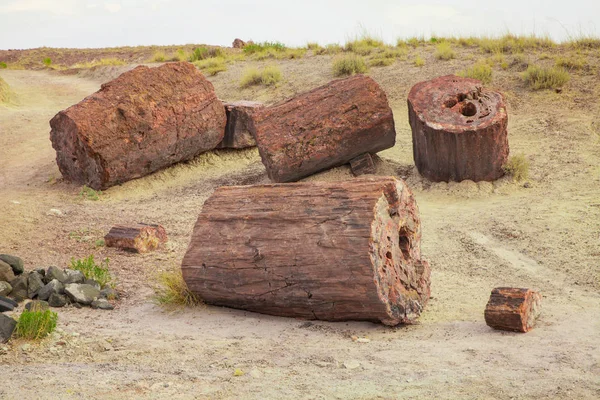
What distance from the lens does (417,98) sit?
10.1 metres

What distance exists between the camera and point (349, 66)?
16719 millimetres

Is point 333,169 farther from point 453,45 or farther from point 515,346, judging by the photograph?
point 453,45

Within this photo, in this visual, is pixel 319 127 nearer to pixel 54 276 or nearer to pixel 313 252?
pixel 54 276

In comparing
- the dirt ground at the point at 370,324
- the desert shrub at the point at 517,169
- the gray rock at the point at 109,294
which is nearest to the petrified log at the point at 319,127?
the dirt ground at the point at 370,324

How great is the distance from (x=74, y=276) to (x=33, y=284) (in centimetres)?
38

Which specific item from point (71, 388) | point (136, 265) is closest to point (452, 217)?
point (136, 265)

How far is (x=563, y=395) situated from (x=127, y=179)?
28.9 ft

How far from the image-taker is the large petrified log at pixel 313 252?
208 inches

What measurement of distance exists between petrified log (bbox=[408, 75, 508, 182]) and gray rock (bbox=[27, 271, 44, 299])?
17.9 feet

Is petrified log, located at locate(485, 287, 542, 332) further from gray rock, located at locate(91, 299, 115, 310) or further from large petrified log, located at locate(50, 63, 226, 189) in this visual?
large petrified log, located at locate(50, 63, 226, 189)

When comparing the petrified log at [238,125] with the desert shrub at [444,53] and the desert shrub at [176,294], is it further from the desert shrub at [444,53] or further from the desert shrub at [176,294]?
the desert shrub at [176,294]

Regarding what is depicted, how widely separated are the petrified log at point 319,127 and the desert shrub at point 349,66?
241 inches

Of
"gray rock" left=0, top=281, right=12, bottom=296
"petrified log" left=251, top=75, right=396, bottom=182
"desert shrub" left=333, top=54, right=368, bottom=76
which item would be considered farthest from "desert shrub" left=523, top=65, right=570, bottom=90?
"gray rock" left=0, top=281, right=12, bottom=296

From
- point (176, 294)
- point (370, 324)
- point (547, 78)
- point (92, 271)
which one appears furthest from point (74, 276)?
point (547, 78)
